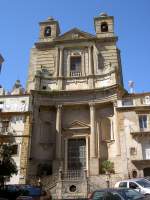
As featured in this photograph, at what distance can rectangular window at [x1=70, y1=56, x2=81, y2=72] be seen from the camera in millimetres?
36781

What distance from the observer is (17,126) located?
30797 millimetres

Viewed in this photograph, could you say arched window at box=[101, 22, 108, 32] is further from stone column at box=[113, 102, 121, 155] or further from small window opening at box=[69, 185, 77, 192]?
small window opening at box=[69, 185, 77, 192]

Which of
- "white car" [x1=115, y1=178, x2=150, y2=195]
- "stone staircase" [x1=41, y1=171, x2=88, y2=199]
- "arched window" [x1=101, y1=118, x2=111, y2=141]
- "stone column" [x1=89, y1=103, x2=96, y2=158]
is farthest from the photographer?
"arched window" [x1=101, y1=118, x2=111, y2=141]

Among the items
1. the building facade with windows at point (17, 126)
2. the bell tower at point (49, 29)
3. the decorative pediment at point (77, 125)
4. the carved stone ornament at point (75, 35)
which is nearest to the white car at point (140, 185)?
the building facade with windows at point (17, 126)

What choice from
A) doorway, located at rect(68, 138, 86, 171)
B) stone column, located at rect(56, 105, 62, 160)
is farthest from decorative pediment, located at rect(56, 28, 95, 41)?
doorway, located at rect(68, 138, 86, 171)

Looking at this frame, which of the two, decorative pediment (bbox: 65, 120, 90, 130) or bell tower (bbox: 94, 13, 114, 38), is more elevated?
bell tower (bbox: 94, 13, 114, 38)

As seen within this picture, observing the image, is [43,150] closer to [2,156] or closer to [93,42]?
[2,156]

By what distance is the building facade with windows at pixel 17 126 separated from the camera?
94.1ft

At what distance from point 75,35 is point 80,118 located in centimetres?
1234

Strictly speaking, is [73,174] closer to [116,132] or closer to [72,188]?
[72,188]

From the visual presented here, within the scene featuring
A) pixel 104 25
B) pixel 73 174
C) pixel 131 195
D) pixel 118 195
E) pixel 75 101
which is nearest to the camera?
pixel 118 195

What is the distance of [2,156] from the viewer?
21969mm

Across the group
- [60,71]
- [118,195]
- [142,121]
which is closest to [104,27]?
[60,71]

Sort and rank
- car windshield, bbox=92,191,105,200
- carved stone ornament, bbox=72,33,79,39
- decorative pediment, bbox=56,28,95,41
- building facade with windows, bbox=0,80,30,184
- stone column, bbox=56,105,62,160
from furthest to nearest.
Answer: carved stone ornament, bbox=72,33,79,39 → decorative pediment, bbox=56,28,95,41 → stone column, bbox=56,105,62,160 → building facade with windows, bbox=0,80,30,184 → car windshield, bbox=92,191,105,200
